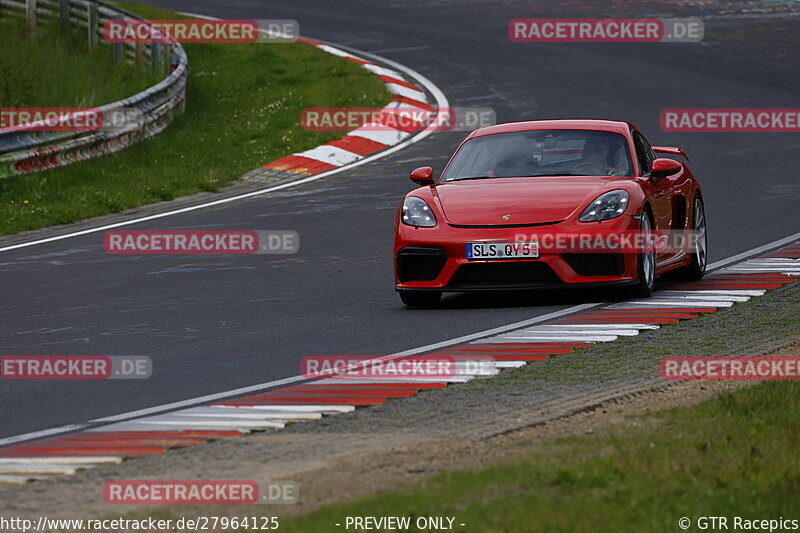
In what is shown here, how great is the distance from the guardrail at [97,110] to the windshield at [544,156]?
307 inches

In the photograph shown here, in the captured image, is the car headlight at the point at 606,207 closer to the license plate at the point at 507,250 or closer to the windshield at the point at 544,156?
the license plate at the point at 507,250

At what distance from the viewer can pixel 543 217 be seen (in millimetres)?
11133

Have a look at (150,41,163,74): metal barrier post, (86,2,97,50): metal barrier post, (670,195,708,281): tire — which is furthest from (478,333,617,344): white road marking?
(86,2,97,50): metal barrier post

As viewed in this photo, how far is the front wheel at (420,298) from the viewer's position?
11430mm

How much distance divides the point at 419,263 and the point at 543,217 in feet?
3.21

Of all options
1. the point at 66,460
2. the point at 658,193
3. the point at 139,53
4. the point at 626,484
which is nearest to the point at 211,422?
the point at 66,460

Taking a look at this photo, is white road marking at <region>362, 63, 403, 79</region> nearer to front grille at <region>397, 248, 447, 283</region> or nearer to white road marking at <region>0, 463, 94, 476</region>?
front grille at <region>397, 248, 447, 283</region>

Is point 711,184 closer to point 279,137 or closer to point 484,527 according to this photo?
point 279,137

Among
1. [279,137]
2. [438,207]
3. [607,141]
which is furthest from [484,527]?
[279,137]

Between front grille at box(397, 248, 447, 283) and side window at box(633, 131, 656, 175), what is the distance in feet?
6.68

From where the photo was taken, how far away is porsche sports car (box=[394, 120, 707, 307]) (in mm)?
11062

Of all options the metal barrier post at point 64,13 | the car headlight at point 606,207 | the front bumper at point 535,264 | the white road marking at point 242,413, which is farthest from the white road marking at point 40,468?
the metal barrier post at point 64,13

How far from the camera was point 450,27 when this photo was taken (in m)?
33.4

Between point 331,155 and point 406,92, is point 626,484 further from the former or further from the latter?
point 406,92
